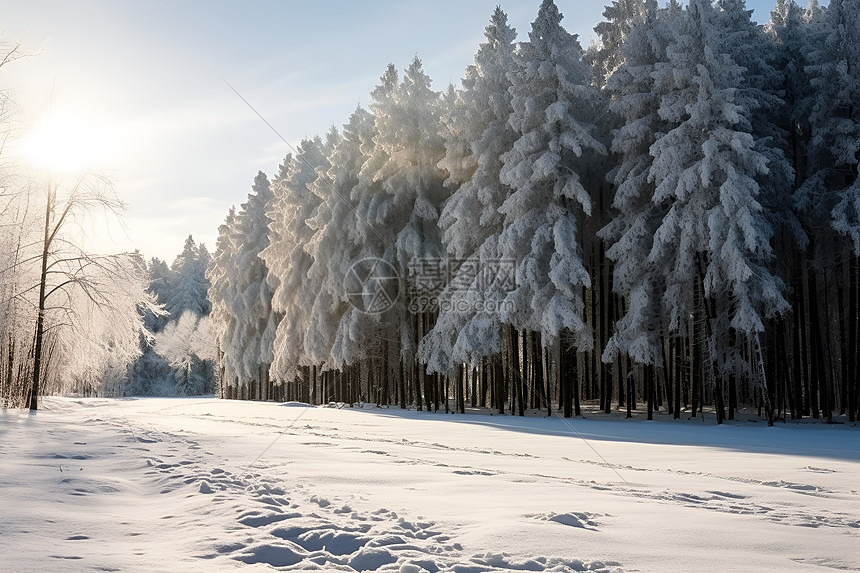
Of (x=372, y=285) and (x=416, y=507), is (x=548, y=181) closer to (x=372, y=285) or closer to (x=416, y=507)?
(x=372, y=285)

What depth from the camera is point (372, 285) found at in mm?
29484

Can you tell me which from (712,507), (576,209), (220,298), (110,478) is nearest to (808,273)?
(576,209)

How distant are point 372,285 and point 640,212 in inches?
478

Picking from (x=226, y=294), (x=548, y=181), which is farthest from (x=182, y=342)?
(x=548, y=181)

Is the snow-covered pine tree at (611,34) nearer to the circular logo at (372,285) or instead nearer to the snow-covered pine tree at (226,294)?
the circular logo at (372,285)

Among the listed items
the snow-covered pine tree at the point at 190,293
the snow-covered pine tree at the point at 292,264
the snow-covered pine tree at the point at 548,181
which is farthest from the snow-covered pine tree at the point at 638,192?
the snow-covered pine tree at the point at 190,293

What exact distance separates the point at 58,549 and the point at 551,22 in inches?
927

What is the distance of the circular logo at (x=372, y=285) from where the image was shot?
29.4 m

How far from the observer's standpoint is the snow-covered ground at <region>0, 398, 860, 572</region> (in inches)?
155

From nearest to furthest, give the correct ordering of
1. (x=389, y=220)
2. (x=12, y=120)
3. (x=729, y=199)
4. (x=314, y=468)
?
(x=314, y=468) < (x=12, y=120) < (x=729, y=199) < (x=389, y=220)

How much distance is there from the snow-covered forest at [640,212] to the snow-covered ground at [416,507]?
10.2 m

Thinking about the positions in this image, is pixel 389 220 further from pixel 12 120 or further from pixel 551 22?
pixel 12 120

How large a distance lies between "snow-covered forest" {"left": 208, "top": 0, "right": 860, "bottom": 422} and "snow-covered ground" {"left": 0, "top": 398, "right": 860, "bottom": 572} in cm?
1015

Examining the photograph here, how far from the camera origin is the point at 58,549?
159 inches
